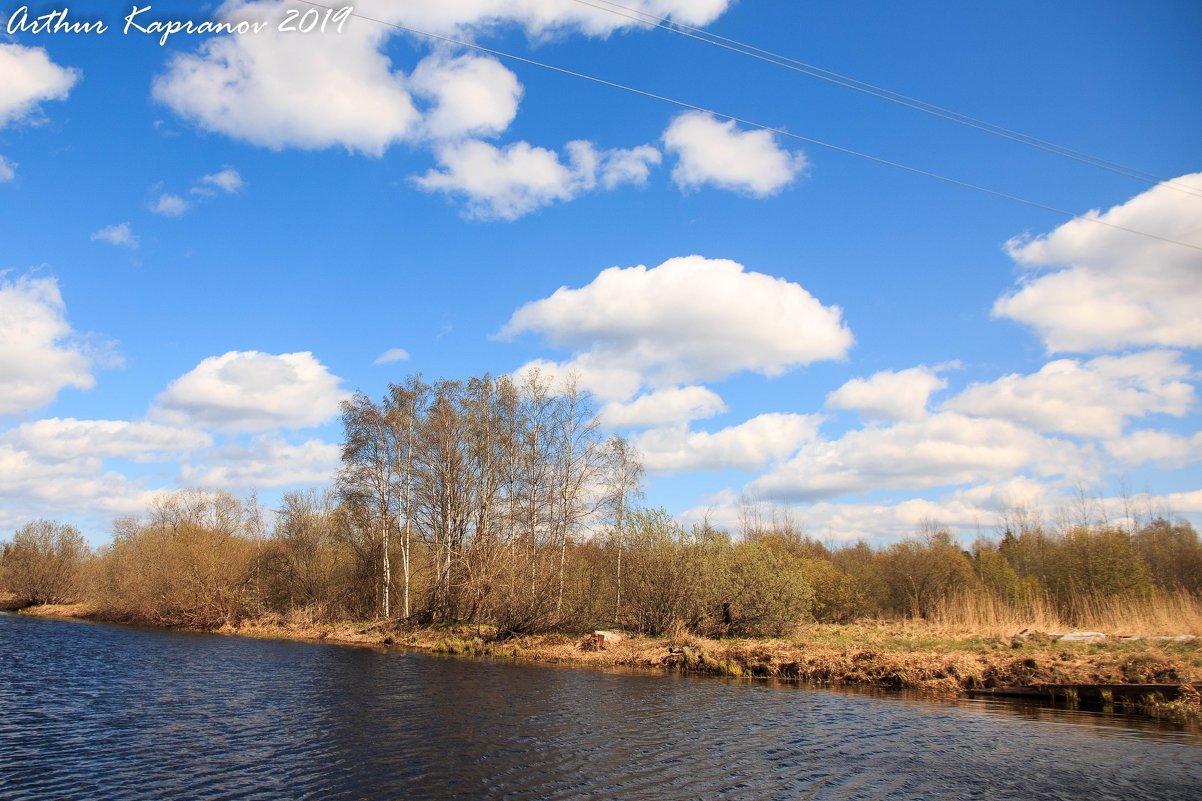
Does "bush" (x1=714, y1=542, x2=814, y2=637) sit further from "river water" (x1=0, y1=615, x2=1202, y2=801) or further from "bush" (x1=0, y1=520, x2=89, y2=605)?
"bush" (x1=0, y1=520, x2=89, y2=605)

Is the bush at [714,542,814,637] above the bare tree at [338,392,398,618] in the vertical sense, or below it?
below

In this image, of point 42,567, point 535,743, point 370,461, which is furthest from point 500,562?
point 42,567

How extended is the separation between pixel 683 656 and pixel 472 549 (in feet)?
56.3

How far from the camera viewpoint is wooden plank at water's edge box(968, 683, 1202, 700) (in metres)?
21.2

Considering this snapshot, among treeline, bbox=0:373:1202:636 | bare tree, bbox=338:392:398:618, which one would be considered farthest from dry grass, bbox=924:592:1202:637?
bare tree, bbox=338:392:398:618

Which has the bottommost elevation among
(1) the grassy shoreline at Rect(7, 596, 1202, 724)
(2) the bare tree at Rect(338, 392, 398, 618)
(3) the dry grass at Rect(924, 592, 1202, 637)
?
(1) the grassy shoreline at Rect(7, 596, 1202, 724)

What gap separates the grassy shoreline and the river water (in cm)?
283

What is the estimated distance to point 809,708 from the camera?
73.6 feet

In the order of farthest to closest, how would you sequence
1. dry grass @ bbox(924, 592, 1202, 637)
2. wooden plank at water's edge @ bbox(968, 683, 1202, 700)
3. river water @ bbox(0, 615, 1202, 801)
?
dry grass @ bbox(924, 592, 1202, 637) < wooden plank at water's edge @ bbox(968, 683, 1202, 700) < river water @ bbox(0, 615, 1202, 801)

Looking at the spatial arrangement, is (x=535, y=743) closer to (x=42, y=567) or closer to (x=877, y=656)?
(x=877, y=656)

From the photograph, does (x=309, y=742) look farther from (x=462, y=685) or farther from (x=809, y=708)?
(x=809, y=708)

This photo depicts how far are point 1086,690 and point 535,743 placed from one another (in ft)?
59.4

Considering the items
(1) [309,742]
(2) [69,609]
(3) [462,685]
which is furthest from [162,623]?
(1) [309,742]

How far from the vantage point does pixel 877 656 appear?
28703 mm
